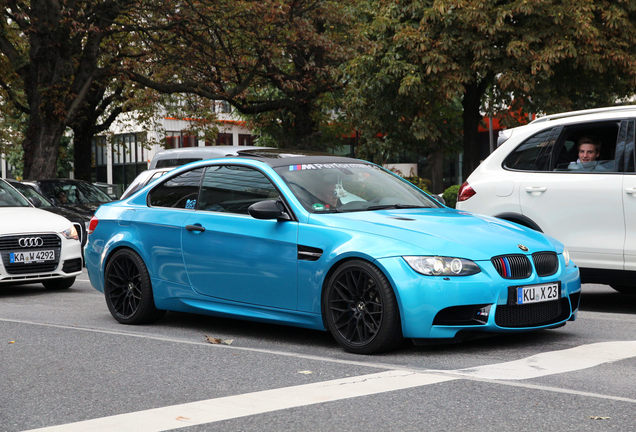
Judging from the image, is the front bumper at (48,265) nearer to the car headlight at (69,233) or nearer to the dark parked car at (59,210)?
the car headlight at (69,233)

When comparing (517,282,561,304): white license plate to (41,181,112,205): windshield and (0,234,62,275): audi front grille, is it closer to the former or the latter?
(0,234,62,275): audi front grille

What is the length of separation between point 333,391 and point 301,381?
14.8 inches

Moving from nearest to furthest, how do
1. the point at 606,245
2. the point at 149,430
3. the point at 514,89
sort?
the point at 149,430 → the point at 606,245 → the point at 514,89

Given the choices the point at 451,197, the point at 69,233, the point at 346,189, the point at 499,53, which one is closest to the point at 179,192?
the point at 346,189

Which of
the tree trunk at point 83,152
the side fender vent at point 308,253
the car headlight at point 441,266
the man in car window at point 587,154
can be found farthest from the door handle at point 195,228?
the tree trunk at point 83,152

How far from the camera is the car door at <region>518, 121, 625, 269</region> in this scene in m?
8.77

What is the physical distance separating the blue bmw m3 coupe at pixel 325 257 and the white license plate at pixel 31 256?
270 cm

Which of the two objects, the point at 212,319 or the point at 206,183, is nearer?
the point at 206,183

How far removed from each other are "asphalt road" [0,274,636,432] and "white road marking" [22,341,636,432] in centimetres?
1

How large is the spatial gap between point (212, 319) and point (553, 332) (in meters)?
3.19

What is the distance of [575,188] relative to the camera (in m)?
9.00

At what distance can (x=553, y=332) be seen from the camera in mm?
7609

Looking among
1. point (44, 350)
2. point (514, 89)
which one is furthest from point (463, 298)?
point (514, 89)

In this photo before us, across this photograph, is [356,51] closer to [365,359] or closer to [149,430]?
[365,359]
